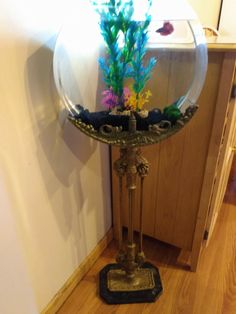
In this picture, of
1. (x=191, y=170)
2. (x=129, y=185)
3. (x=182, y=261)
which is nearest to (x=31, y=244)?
(x=129, y=185)

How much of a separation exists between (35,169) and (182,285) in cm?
99

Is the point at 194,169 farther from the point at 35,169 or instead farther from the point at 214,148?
the point at 35,169

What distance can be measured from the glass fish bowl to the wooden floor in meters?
0.88

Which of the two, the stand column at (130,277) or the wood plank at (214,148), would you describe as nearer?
the wood plank at (214,148)

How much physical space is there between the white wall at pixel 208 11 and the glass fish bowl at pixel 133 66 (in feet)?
3.83

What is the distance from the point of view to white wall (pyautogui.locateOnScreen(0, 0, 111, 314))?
2.55 ft

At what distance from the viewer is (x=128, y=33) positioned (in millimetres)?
791

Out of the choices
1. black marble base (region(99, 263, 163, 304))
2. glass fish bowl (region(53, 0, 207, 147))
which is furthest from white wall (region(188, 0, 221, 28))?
black marble base (region(99, 263, 163, 304))

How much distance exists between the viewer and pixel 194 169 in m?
1.22

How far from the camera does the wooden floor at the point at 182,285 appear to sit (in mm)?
1259

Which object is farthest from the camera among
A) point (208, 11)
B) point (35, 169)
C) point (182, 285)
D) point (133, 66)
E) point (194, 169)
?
point (208, 11)

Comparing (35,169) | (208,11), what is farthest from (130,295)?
(208,11)

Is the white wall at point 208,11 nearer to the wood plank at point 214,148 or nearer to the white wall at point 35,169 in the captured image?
the wood plank at point 214,148

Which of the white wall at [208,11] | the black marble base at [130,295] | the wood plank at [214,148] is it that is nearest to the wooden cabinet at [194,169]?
the wood plank at [214,148]
